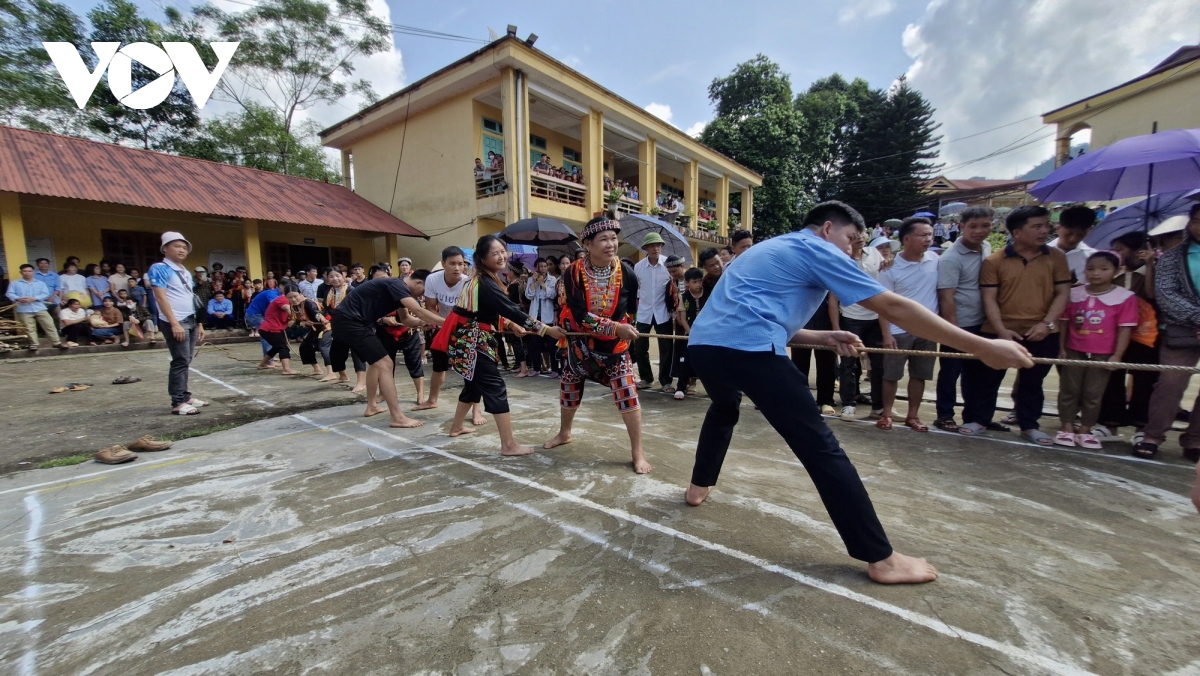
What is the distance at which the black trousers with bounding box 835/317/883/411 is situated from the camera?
4973mm

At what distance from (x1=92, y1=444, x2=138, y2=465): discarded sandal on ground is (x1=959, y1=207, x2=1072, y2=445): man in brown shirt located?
22.7 ft

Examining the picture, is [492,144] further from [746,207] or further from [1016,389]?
[746,207]

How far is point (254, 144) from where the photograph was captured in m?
21.7

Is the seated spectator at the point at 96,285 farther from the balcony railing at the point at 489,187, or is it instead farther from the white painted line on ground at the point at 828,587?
the white painted line on ground at the point at 828,587

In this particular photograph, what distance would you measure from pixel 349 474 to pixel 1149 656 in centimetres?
414

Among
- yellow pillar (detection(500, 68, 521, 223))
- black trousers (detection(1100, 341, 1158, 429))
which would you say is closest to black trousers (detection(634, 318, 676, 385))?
black trousers (detection(1100, 341, 1158, 429))

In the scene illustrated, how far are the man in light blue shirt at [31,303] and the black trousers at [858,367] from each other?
1369cm

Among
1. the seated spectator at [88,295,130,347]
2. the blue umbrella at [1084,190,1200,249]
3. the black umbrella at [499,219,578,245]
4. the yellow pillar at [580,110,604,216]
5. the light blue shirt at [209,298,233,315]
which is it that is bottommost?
the seated spectator at [88,295,130,347]

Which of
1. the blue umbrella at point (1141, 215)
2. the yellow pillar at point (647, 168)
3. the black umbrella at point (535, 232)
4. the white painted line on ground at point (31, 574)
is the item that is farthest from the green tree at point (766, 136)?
the white painted line on ground at point (31, 574)

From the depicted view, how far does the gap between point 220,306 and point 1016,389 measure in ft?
49.1

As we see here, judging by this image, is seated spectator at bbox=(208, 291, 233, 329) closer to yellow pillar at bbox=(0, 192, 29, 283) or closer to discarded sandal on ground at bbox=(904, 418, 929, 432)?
yellow pillar at bbox=(0, 192, 29, 283)

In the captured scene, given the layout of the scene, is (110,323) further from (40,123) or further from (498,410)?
(40,123)

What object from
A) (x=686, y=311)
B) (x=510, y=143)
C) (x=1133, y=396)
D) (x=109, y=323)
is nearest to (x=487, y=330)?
(x=686, y=311)

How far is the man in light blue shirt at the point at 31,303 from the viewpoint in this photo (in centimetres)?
917
